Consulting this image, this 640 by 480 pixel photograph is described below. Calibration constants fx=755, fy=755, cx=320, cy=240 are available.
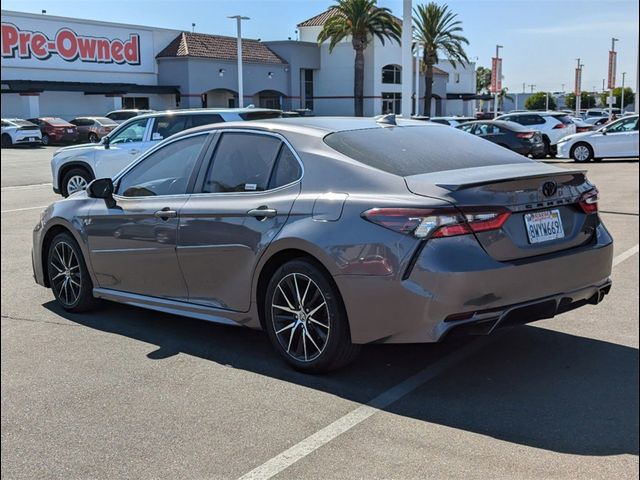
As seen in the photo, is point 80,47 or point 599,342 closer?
point 599,342

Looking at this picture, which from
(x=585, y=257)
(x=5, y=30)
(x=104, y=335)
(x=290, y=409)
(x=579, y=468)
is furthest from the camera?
(x=5, y=30)

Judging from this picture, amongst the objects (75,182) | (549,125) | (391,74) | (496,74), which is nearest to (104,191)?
(75,182)

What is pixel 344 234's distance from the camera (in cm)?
443

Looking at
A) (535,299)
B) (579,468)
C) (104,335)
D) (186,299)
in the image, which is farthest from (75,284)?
(579,468)

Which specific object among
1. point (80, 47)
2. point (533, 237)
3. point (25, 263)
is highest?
point (80, 47)

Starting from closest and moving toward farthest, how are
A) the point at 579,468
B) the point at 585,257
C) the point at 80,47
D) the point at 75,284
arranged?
the point at 579,468 < the point at 585,257 < the point at 75,284 < the point at 80,47

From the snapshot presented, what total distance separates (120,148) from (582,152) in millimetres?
15773

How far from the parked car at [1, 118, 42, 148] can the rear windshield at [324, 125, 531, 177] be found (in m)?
34.7

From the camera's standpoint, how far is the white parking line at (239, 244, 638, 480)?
3590 mm

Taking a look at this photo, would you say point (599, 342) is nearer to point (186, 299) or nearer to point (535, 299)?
point (535, 299)

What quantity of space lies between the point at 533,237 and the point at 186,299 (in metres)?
2.48

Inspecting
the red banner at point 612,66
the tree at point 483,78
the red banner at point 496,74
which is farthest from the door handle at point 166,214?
the tree at point 483,78

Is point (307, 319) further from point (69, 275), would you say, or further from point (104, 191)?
point (69, 275)

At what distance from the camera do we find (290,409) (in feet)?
14.0
